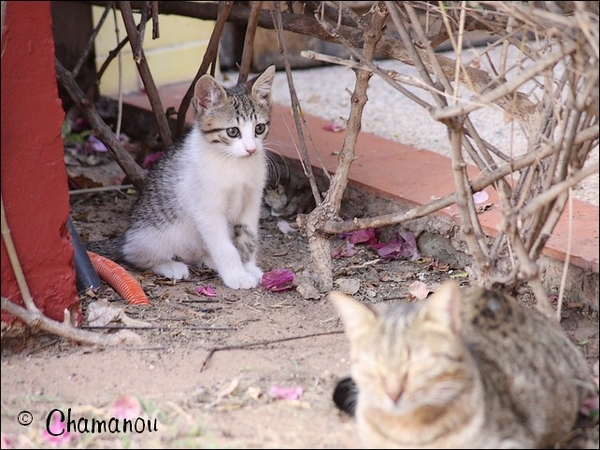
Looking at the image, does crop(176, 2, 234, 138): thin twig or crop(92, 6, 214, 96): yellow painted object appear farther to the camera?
crop(92, 6, 214, 96): yellow painted object

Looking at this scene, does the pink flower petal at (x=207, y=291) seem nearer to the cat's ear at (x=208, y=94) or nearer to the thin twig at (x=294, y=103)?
the thin twig at (x=294, y=103)

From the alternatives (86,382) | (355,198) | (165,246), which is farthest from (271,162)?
(86,382)

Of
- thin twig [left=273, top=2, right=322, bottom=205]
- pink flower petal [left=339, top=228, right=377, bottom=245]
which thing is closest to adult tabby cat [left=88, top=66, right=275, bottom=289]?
thin twig [left=273, top=2, right=322, bottom=205]

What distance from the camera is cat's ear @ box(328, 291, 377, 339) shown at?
2705 millimetres

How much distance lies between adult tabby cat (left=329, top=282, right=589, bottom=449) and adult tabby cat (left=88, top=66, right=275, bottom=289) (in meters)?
1.80

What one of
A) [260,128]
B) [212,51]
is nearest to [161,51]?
[212,51]

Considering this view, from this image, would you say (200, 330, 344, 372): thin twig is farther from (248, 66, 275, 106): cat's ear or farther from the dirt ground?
(248, 66, 275, 106): cat's ear

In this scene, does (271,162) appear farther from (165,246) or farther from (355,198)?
(165,246)

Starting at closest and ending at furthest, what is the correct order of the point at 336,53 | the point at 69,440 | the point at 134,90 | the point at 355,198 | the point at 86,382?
the point at 69,440 < the point at 86,382 < the point at 355,198 < the point at 134,90 < the point at 336,53

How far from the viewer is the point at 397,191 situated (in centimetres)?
493

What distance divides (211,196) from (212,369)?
134 cm

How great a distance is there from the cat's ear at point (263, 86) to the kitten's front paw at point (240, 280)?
0.92 metres

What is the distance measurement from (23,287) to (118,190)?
2458mm

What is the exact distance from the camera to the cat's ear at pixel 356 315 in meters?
2.71
